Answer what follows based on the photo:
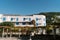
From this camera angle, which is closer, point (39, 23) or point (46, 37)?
point (46, 37)

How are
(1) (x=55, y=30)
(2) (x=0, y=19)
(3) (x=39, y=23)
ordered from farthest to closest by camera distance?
(3) (x=39, y=23) → (2) (x=0, y=19) → (1) (x=55, y=30)

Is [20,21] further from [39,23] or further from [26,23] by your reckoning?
[39,23]

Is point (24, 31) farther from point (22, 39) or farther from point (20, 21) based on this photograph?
point (20, 21)

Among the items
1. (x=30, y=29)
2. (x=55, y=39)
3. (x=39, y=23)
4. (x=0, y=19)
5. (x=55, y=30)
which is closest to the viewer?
(x=55, y=39)

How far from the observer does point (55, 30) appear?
89.0 ft

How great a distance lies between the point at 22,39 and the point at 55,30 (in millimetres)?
5955

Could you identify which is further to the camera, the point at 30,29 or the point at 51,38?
the point at 30,29

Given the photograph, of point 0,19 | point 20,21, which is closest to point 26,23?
point 20,21

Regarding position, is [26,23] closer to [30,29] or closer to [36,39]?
[30,29]

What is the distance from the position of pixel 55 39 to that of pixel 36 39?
301 cm

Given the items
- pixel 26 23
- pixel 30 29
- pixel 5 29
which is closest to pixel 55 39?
pixel 30 29

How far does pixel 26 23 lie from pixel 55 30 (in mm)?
34607

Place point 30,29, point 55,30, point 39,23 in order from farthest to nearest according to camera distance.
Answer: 1. point 39,23
2. point 30,29
3. point 55,30

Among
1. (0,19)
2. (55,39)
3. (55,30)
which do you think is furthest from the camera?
(0,19)
